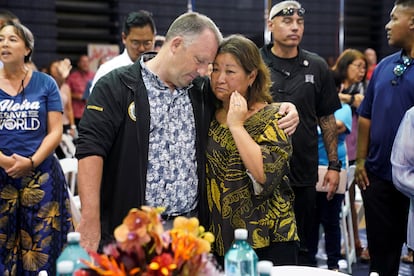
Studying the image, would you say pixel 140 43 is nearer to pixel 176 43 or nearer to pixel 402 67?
pixel 402 67

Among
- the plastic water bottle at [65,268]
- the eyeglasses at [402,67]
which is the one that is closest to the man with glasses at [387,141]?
the eyeglasses at [402,67]

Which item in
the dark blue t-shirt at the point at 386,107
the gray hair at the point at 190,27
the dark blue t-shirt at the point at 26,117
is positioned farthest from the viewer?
the dark blue t-shirt at the point at 26,117

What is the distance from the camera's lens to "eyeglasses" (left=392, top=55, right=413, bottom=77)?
322 cm

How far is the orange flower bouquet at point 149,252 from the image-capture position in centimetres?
129

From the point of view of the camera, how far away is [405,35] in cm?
323

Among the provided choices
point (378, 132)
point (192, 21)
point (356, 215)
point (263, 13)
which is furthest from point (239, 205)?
Answer: point (263, 13)

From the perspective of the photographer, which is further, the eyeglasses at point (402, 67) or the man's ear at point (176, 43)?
the eyeglasses at point (402, 67)

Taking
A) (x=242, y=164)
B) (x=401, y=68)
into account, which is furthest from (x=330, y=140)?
(x=242, y=164)

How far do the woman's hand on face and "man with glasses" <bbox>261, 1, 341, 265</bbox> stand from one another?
127cm

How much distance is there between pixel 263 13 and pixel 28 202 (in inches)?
296

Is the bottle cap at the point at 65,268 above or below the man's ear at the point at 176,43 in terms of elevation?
below

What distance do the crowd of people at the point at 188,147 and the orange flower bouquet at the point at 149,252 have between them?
33.8 inches

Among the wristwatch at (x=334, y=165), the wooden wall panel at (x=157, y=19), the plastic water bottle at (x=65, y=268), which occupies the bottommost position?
the plastic water bottle at (x=65, y=268)

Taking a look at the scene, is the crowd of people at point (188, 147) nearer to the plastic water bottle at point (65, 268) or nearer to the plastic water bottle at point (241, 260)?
the plastic water bottle at point (241, 260)
